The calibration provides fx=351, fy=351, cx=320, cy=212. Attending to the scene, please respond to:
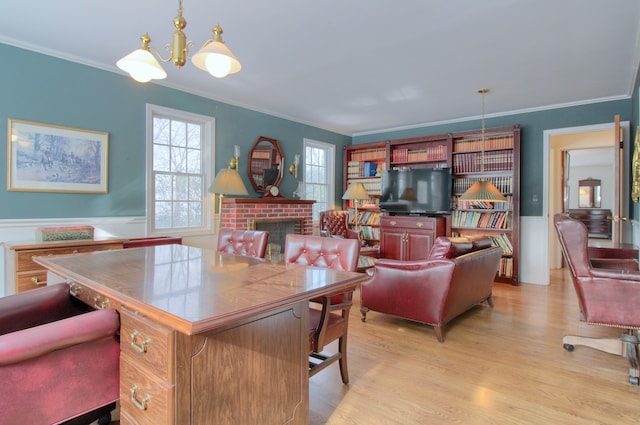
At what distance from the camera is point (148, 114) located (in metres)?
3.96

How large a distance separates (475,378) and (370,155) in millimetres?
4759

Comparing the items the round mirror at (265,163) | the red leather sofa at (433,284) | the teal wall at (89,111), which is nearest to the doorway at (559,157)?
the red leather sofa at (433,284)

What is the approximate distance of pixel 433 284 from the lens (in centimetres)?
288

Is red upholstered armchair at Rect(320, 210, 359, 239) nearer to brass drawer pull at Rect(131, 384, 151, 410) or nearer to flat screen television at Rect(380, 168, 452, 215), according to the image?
flat screen television at Rect(380, 168, 452, 215)

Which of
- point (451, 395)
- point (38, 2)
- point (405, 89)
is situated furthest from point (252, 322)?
point (405, 89)

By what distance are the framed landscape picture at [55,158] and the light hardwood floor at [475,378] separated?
3000 millimetres

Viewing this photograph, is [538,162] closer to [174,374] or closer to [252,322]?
[252,322]

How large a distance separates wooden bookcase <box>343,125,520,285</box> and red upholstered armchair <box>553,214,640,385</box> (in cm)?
273

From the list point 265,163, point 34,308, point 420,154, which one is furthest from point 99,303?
point 420,154

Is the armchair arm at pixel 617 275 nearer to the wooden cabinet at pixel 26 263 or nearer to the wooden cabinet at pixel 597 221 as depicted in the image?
the wooden cabinet at pixel 26 263

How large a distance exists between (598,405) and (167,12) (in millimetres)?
3785

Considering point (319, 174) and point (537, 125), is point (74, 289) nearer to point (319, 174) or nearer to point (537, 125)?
point (319, 174)

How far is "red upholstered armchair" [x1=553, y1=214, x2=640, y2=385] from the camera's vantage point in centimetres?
229

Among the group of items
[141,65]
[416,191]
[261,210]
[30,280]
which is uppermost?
[141,65]
